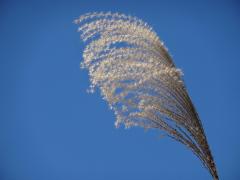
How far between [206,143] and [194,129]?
114mm

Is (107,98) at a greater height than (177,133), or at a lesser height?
greater

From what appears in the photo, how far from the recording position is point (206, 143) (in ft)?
7.95

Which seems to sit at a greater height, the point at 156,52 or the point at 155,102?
the point at 156,52

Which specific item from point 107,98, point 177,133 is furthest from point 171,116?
point 107,98

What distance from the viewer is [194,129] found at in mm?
2410

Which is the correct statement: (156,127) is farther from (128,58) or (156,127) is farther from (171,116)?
(128,58)

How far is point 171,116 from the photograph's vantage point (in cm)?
247

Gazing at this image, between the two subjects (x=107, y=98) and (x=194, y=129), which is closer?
(x=194, y=129)

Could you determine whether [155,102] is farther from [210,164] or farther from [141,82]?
[210,164]

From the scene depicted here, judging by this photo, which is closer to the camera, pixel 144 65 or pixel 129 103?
pixel 144 65

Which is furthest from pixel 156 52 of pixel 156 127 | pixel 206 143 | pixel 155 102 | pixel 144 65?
pixel 206 143

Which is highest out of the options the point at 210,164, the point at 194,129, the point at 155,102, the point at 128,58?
the point at 128,58

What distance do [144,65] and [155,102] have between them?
26cm

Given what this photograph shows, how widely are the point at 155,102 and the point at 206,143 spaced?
15.6 inches
